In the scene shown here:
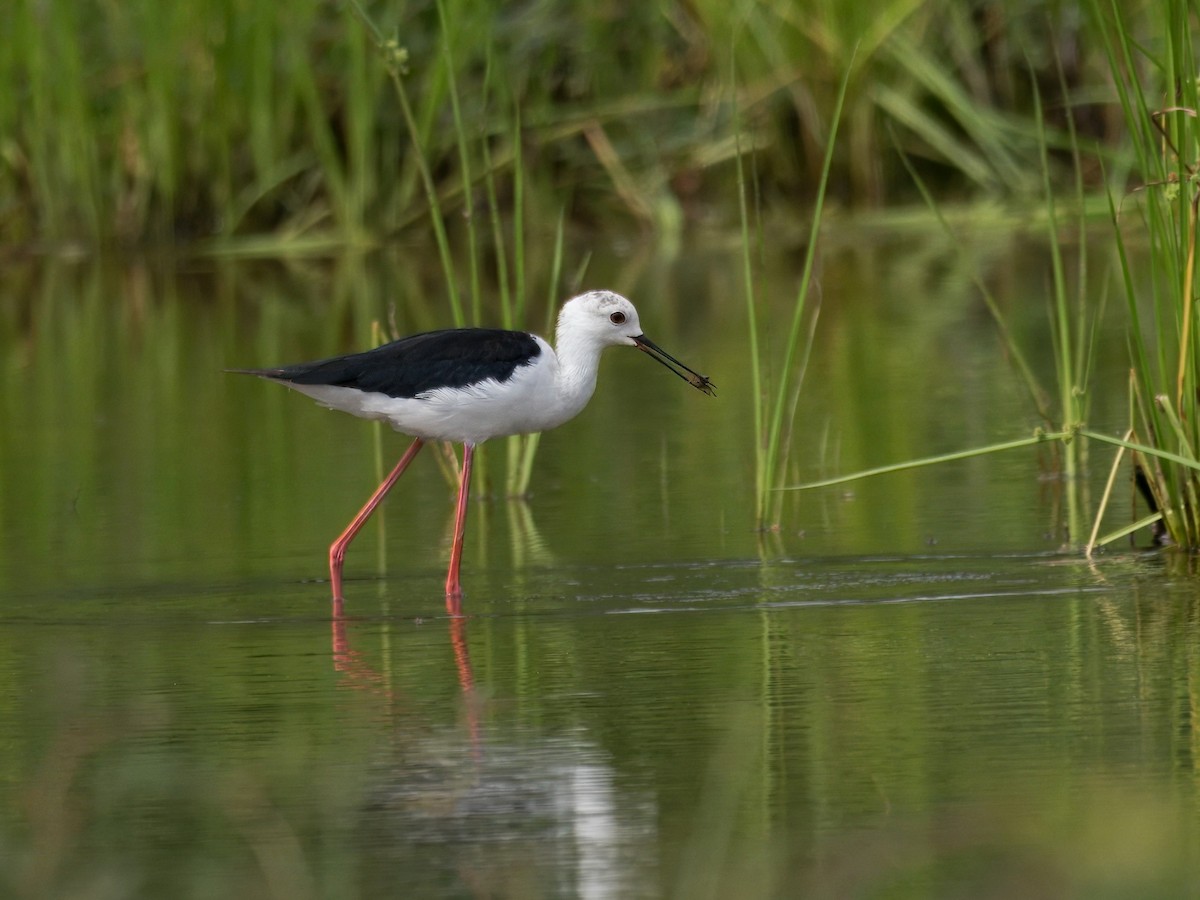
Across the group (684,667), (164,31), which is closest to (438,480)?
(684,667)

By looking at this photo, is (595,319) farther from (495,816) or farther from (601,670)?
(495,816)

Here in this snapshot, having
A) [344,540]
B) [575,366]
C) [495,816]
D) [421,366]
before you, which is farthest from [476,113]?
[495,816]

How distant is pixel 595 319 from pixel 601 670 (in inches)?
78.4

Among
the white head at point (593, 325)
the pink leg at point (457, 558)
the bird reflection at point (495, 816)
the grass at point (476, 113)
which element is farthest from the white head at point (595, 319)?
the grass at point (476, 113)

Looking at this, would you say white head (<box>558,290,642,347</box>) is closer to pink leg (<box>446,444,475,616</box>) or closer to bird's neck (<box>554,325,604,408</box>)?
bird's neck (<box>554,325,604,408</box>)

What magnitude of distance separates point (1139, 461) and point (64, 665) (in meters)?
3.03

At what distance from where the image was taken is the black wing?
6.56 m

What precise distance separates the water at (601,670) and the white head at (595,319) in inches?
23.8

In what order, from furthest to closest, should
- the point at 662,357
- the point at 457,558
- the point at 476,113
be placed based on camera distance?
1. the point at 476,113
2. the point at 662,357
3. the point at 457,558

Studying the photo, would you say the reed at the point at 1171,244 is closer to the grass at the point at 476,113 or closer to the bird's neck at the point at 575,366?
the bird's neck at the point at 575,366

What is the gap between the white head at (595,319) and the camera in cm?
696

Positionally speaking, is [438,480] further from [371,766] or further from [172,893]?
[172,893]

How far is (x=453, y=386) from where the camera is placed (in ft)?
21.6

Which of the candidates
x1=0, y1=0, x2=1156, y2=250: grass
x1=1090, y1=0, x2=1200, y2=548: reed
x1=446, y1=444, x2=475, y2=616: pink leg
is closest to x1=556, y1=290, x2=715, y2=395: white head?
x1=446, y1=444, x2=475, y2=616: pink leg
